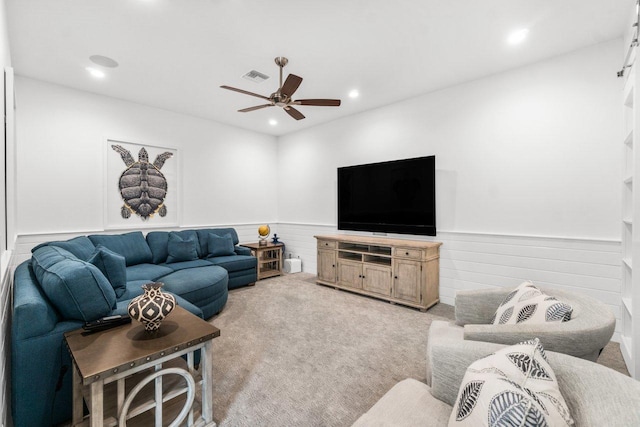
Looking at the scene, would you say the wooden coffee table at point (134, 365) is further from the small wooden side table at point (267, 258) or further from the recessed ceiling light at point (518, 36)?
the recessed ceiling light at point (518, 36)

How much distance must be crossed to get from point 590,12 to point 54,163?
5.80 m

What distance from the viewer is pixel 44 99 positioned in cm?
357

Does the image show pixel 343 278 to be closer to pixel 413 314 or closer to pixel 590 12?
pixel 413 314

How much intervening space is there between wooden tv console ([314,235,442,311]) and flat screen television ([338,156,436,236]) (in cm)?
28

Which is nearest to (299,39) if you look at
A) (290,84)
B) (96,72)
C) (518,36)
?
(290,84)

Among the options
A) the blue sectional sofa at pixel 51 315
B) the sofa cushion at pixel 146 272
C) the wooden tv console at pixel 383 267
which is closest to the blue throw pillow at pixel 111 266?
the blue sectional sofa at pixel 51 315

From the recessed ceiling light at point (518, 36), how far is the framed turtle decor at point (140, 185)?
15.3 ft

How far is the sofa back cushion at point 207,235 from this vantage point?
467cm

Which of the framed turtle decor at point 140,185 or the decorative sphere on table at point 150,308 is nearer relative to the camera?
the decorative sphere on table at point 150,308

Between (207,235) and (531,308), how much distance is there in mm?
4384

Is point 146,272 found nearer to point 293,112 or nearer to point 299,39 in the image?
point 293,112

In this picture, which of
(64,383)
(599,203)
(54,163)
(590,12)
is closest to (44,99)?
(54,163)

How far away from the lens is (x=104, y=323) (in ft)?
5.59

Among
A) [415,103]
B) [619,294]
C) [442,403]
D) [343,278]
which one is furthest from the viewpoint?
[343,278]
